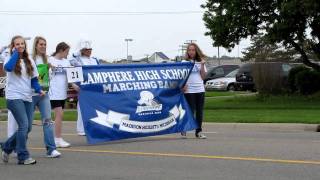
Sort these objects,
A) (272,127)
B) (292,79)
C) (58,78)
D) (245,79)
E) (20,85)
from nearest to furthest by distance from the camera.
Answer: (20,85) → (58,78) → (272,127) → (292,79) → (245,79)

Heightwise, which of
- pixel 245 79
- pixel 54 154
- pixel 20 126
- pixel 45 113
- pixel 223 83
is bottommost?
pixel 223 83

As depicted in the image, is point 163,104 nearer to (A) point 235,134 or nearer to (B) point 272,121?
(A) point 235,134

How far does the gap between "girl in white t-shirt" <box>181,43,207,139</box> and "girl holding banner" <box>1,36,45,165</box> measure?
3836mm

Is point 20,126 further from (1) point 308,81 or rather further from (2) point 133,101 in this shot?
(1) point 308,81

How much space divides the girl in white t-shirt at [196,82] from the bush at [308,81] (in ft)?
51.4

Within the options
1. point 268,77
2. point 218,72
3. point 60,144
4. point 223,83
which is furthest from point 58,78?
point 218,72

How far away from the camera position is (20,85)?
29.6 ft

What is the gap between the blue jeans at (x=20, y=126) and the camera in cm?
896

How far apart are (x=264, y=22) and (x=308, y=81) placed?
13.2 ft

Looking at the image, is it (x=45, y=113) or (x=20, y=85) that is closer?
(x=20, y=85)

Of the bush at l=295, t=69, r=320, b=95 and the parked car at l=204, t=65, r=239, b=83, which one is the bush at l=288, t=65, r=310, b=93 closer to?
the bush at l=295, t=69, r=320, b=95

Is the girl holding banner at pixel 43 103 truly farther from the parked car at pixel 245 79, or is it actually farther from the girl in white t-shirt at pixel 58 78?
the parked car at pixel 245 79

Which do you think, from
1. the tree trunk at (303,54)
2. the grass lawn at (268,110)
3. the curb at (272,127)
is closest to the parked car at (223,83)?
the grass lawn at (268,110)

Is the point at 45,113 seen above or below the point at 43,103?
below
